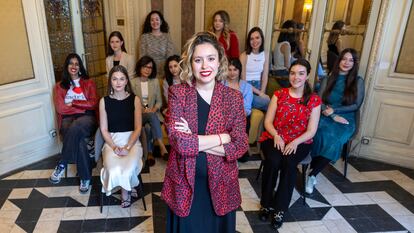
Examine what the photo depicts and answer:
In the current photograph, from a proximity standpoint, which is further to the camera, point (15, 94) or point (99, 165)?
point (99, 165)

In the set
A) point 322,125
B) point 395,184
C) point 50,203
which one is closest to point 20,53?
point 50,203

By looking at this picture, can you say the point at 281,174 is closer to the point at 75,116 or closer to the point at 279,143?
the point at 279,143

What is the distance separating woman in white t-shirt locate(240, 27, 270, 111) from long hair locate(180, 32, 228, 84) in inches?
80.1

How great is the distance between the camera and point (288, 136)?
2545 millimetres

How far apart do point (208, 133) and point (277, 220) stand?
1.23 m

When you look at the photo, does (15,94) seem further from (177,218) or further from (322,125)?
(322,125)

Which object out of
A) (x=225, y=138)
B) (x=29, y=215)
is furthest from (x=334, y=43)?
(x=29, y=215)

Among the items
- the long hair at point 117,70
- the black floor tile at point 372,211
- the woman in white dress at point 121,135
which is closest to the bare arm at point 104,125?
the woman in white dress at point 121,135

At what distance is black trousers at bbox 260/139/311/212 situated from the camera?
2.41m

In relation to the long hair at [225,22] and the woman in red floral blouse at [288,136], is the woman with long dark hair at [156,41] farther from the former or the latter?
the woman in red floral blouse at [288,136]

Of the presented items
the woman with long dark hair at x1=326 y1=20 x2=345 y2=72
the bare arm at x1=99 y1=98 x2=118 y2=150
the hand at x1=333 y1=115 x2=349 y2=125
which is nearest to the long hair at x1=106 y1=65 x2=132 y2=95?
the bare arm at x1=99 y1=98 x2=118 y2=150

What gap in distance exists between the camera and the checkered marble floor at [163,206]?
2.43 meters

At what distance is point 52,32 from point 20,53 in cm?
57

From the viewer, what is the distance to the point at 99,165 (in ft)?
10.7
